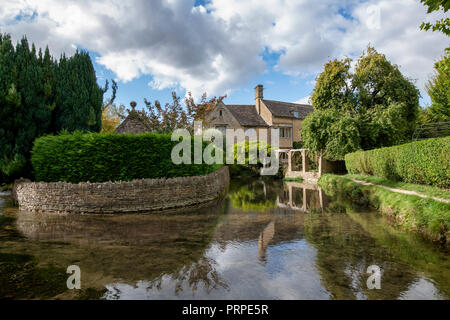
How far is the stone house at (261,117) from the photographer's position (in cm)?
3528

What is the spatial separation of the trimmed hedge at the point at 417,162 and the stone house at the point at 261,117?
2054 centimetres

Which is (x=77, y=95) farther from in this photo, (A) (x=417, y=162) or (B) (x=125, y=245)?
(A) (x=417, y=162)

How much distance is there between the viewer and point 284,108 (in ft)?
131

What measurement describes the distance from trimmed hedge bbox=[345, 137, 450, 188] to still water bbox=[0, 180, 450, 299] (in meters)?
2.94

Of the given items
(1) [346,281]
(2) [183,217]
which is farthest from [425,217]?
(2) [183,217]

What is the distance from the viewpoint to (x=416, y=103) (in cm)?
2381

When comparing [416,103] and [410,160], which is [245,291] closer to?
[410,160]

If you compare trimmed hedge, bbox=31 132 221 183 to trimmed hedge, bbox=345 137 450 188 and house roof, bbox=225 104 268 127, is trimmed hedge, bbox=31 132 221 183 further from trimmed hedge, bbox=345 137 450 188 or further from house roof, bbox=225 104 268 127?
house roof, bbox=225 104 268 127

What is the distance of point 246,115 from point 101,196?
95.2ft

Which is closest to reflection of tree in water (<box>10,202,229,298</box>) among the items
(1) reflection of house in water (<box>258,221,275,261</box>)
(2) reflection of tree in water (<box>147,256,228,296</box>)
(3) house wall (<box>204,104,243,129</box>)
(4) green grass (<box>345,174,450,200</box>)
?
(2) reflection of tree in water (<box>147,256,228,296</box>)

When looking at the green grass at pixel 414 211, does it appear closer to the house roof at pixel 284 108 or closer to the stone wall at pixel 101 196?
the stone wall at pixel 101 196

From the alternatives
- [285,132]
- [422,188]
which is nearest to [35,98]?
[422,188]

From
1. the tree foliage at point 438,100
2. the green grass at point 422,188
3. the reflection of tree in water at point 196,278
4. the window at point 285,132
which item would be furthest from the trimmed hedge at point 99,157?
the tree foliage at point 438,100
